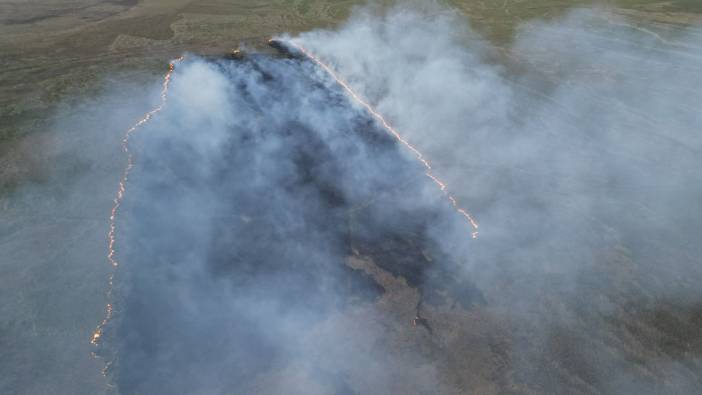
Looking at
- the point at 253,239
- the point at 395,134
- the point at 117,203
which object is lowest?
the point at 253,239

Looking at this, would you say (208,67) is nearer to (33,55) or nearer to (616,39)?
(33,55)

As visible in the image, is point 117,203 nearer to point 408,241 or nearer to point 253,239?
point 253,239

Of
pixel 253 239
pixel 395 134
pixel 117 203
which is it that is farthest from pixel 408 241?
pixel 117 203

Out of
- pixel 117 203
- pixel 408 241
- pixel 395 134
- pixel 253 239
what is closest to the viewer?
pixel 253 239

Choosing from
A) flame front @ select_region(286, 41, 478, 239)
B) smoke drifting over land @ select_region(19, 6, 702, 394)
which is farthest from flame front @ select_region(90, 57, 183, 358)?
Answer: flame front @ select_region(286, 41, 478, 239)

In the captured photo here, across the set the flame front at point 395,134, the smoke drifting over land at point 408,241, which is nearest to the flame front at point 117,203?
the smoke drifting over land at point 408,241

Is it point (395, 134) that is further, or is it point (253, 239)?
point (395, 134)

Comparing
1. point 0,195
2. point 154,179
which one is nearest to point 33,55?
point 0,195
